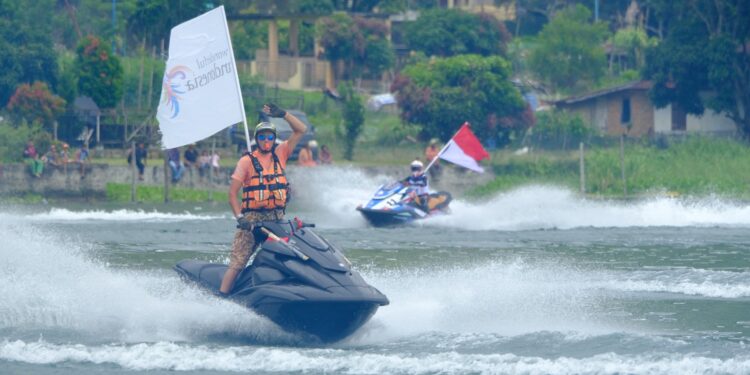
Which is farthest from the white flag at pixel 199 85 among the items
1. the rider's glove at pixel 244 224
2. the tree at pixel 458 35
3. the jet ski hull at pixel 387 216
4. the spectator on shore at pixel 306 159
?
the tree at pixel 458 35

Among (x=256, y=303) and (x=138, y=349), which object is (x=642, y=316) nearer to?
(x=256, y=303)

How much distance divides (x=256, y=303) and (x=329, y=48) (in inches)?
1885

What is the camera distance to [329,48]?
5878 cm

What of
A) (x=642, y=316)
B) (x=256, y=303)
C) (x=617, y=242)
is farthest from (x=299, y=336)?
(x=617, y=242)

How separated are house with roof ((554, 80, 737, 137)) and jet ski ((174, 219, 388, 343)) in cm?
3448

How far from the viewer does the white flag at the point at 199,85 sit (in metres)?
15.9

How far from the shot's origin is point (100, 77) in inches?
1665

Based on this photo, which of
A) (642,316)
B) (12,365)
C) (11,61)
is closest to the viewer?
(12,365)

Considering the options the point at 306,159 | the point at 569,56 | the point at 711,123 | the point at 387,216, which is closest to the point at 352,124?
the point at 306,159

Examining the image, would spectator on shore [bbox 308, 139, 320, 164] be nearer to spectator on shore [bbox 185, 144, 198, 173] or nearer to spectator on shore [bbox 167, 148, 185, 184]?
spectator on shore [bbox 185, 144, 198, 173]

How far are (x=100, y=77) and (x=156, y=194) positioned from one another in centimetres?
1011

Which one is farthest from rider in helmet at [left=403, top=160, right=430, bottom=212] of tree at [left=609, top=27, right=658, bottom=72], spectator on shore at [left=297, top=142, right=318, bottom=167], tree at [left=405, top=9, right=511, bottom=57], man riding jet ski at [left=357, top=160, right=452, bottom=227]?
tree at [left=609, top=27, right=658, bottom=72]

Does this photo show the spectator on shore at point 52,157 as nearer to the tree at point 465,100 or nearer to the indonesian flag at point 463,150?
the indonesian flag at point 463,150

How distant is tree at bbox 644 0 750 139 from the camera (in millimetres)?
41750
